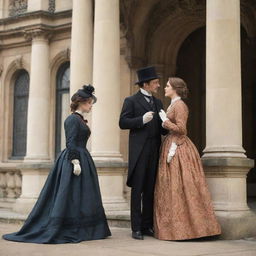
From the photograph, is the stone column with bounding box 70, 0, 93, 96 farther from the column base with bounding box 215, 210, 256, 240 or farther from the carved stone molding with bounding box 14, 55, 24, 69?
the column base with bounding box 215, 210, 256, 240

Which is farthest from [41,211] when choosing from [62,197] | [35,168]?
[35,168]

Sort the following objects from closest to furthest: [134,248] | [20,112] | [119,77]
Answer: [134,248] → [119,77] → [20,112]

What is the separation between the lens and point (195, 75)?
636 inches

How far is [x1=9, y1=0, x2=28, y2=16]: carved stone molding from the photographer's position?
16.8 m

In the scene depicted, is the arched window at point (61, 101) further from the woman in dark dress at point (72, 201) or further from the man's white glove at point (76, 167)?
the man's white glove at point (76, 167)

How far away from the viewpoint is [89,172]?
8.00 m

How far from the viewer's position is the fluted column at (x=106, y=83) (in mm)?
10945

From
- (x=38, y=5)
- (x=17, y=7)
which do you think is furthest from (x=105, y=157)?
(x=17, y=7)

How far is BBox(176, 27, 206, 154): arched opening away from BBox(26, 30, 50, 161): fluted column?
3.62m

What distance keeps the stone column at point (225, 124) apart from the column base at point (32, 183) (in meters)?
5.84

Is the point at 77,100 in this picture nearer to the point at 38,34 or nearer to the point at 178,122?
the point at 178,122

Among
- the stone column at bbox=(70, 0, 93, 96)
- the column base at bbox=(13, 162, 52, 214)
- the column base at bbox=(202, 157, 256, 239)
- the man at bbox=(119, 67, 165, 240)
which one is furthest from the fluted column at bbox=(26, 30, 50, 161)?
the column base at bbox=(202, 157, 256, 239)

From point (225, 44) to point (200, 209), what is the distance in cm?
272

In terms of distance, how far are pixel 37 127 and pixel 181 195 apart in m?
7.35
